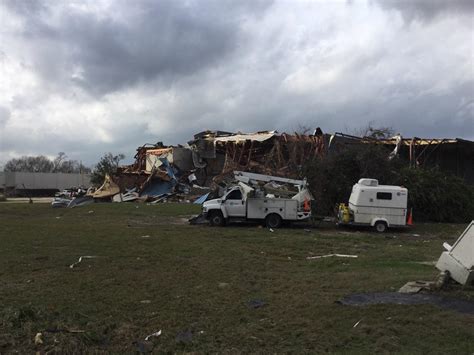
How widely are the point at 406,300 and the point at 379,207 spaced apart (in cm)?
1393

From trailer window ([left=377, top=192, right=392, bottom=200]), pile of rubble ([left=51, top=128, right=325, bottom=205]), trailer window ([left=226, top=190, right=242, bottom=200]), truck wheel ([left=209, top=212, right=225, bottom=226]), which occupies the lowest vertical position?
truck wheel ([left=209, top=212, right=225, bottom=226])

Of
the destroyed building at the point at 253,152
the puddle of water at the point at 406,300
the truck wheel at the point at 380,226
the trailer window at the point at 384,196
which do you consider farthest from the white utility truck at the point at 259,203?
the puddle of water at the point at 406,300

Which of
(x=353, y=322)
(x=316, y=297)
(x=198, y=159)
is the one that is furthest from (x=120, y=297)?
(x=198, y=159)

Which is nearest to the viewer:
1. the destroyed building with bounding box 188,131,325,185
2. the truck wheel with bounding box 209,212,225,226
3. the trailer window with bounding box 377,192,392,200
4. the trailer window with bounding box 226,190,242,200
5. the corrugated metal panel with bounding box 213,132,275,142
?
the trailer window with bounding box 377,192,392,200

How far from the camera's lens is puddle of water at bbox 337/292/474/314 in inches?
283

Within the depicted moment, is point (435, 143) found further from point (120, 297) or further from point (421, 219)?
point (120, 297)

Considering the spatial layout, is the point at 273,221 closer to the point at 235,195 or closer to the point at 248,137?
the point at 235,195

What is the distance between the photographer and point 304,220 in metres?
22.3

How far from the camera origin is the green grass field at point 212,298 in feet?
19.6

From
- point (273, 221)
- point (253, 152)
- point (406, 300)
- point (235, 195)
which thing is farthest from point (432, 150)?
point (406, 300)

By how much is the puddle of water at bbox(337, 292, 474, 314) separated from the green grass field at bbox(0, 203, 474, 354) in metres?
0.27

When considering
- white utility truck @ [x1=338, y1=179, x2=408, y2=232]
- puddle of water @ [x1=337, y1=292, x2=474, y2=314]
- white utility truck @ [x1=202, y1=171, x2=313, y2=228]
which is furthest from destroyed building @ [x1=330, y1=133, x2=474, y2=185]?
puddle of water @ [x1=337, y1=292, x2=474, y2=314]

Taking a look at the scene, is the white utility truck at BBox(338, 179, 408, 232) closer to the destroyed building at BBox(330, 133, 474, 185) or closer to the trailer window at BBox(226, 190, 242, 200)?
the trailer window at BBox(226, 190, 242, 200)

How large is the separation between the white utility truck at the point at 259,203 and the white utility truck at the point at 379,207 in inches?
96.3
